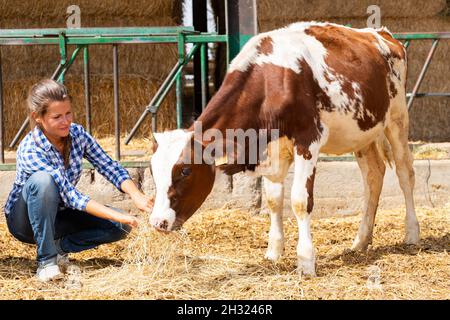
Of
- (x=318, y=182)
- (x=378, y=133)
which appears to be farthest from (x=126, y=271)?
(x=318, y=182)

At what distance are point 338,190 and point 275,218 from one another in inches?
62.5

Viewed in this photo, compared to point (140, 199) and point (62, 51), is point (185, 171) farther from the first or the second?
point (62, 51)

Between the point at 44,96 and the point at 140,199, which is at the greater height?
the point at 44,96

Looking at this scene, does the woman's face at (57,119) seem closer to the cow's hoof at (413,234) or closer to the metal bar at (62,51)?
the metal bar at (62,51)

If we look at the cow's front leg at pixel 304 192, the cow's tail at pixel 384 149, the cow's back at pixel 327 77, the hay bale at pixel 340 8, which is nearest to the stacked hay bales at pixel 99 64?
the hay bale at pixel 340 8

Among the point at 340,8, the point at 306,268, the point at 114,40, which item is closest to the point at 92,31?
the point at 114,40

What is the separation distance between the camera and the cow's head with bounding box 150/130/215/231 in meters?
4.62

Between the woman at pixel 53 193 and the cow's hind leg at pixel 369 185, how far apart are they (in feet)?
5.64

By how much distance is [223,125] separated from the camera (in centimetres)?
492

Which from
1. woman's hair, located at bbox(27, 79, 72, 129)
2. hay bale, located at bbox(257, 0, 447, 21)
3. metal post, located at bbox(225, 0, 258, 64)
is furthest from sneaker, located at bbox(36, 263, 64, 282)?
hay bale, located at bbox(257, 0, 447, 21)

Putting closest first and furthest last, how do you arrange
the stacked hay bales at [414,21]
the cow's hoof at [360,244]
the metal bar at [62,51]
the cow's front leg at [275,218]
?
the cow's front leg at [275,218] < the cow's hoof at [360,244] < the metal bar at [62,51] < the stacked hay bales at [414,21]

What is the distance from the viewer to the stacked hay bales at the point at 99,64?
9516 millimetres

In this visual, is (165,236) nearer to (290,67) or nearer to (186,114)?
(290,67)

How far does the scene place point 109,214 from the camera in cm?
455
